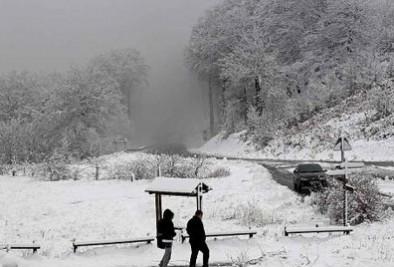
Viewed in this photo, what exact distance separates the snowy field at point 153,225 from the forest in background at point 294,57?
64.6ft

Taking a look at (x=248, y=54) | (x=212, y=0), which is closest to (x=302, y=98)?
(x=248, y=54)

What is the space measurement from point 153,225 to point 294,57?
45.0 m

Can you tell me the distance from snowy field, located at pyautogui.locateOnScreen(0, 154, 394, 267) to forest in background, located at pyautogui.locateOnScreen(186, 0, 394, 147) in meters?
19.7

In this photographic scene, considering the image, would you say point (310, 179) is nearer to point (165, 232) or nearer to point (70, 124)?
point (165, 232)

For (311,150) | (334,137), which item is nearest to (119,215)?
(311,150)

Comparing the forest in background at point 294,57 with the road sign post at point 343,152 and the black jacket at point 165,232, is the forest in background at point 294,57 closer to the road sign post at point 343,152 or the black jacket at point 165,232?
the road sign post at point 343,152

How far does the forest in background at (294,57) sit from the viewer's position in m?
45.6

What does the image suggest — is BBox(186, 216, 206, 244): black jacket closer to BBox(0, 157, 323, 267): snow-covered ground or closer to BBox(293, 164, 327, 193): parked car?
BBox(0, 157, 323, 267): snow-covered ground

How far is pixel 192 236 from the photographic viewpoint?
1100 cm

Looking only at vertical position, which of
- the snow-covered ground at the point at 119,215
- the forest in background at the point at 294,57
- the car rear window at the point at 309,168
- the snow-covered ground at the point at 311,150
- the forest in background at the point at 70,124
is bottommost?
the snow-covered ground at the point at 119,215

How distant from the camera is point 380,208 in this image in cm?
1591

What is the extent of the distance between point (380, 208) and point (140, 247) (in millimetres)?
8526

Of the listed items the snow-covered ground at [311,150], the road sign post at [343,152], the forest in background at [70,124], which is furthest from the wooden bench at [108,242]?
the forest in background at [70,124]

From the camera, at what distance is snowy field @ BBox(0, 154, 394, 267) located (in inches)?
491
